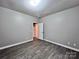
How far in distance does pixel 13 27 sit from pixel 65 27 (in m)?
3.66

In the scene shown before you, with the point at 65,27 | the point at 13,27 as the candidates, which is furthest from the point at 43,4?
the point at 13,27

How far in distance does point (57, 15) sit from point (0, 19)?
3941mm

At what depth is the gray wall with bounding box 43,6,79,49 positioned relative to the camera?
115 inches

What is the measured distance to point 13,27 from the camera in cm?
361

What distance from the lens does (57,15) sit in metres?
4.02

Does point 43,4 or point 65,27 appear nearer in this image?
point 43,4

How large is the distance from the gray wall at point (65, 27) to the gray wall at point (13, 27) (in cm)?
225

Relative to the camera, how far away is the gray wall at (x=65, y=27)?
9.59 ft

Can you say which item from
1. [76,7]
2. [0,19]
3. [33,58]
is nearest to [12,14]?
[0,19]

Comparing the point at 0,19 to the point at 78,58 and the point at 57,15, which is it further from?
the point at 78,58

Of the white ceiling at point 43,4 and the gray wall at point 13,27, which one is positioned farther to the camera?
the gray wall at point 13,27

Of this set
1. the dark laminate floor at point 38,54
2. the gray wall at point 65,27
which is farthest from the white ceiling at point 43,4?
the dark laminate floor at point 38,54

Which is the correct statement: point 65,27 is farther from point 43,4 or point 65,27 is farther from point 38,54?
point 38,54

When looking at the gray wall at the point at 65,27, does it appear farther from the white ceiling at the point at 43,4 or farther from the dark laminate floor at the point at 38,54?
the dark laminate floor at the point at 38,54
